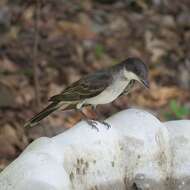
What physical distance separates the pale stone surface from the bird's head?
1.80 ft

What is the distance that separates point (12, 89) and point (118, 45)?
6.56 feet

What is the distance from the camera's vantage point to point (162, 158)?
443 centimetres

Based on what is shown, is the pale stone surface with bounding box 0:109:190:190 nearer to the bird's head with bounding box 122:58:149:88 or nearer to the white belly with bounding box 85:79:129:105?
the bird's head with bounding box 122:58:149:88

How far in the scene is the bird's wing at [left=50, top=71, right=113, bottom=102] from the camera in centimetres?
522

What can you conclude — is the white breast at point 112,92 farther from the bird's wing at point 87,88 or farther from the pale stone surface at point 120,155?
the pale stone surface at point 120,155

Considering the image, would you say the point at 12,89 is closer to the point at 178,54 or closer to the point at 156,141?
the point at 178,54

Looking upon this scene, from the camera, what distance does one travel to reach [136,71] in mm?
5152

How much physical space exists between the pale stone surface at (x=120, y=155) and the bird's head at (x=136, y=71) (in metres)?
0.55

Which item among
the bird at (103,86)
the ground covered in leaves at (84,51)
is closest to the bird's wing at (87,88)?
the bird at (103,86)

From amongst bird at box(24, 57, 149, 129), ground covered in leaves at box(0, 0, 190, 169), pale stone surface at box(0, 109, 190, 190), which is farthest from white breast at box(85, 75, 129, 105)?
ground covered in leaves at box(0, 0, 190, 169)

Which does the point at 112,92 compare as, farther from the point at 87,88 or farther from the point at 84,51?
the point at 84,51

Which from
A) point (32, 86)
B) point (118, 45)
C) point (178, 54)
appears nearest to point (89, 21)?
point (118, 45)

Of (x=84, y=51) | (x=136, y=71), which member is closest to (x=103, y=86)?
(x=136, y=71)

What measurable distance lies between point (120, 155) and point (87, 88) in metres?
0.99
